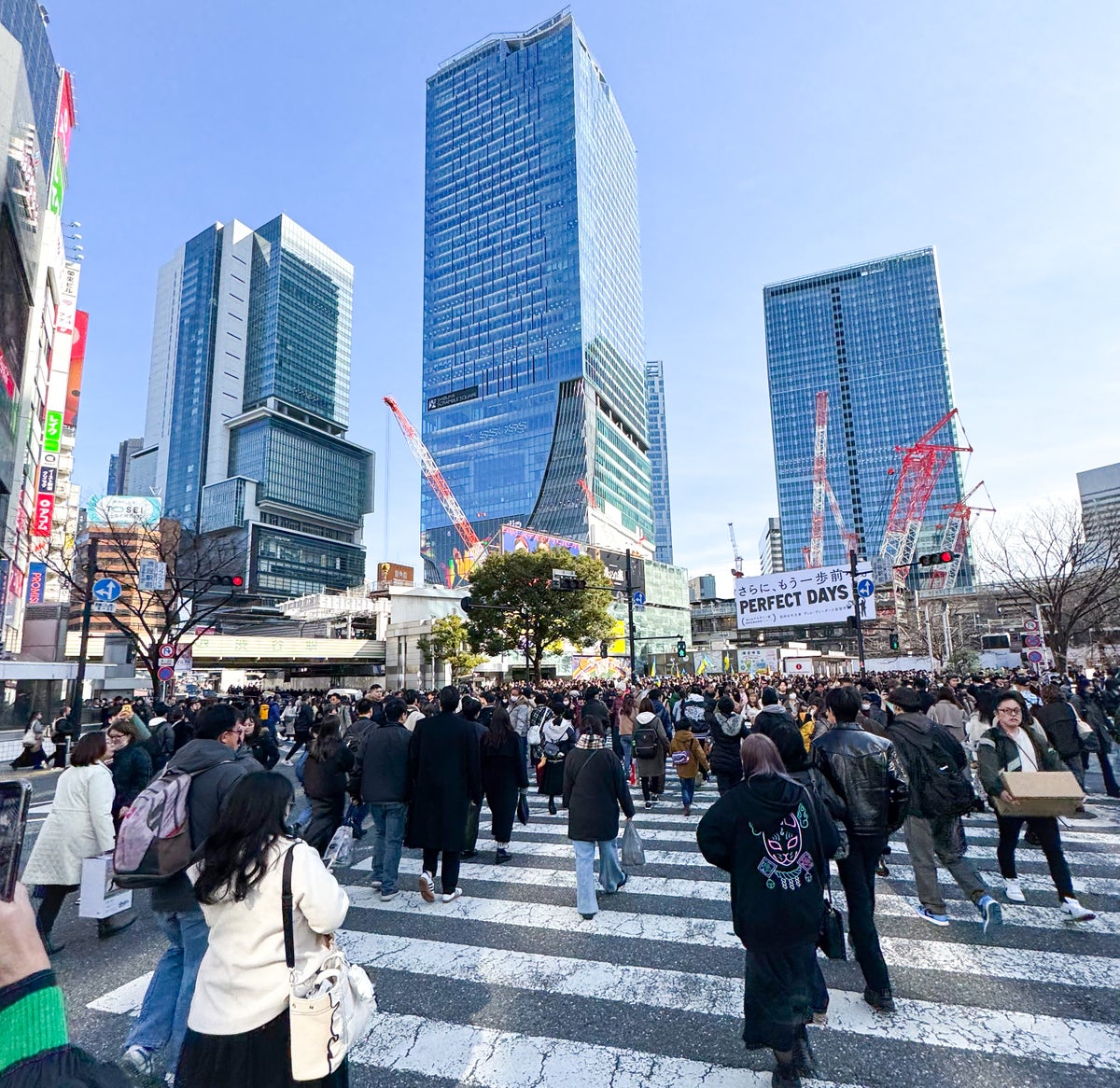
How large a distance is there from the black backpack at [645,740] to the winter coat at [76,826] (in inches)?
269

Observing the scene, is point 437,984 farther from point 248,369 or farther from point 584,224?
point 248,369

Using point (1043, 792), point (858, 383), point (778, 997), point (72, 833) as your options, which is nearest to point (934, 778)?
point (1043, 792)

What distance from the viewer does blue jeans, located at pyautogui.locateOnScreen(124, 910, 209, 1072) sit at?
143 inches

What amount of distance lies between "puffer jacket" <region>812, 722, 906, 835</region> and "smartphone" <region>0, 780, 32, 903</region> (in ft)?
15.0

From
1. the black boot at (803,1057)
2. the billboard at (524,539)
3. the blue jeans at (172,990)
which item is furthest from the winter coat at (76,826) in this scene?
the billboard at (524,539)

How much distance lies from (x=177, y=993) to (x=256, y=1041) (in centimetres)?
185

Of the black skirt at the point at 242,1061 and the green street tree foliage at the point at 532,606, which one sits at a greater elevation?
the green street tree foliage at the point at 532,606

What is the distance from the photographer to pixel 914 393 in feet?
498

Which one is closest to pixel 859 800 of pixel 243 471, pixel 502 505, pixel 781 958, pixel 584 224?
pixel 781 958

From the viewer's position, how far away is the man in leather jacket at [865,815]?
4125 millimetres

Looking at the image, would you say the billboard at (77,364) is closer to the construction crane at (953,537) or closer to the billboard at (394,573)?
the billboard at (394,573)

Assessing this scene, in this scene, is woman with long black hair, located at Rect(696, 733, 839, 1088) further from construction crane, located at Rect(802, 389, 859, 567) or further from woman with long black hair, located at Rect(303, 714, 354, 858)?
construction crane, located at Rect(802, 389, 859, 567)

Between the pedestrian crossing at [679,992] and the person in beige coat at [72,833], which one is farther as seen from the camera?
the person in beige coat at [72,833]

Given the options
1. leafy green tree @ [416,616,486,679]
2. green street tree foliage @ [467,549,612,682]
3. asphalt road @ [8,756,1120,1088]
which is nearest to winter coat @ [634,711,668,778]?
asphalt road @ [8,756,1120,1088]
